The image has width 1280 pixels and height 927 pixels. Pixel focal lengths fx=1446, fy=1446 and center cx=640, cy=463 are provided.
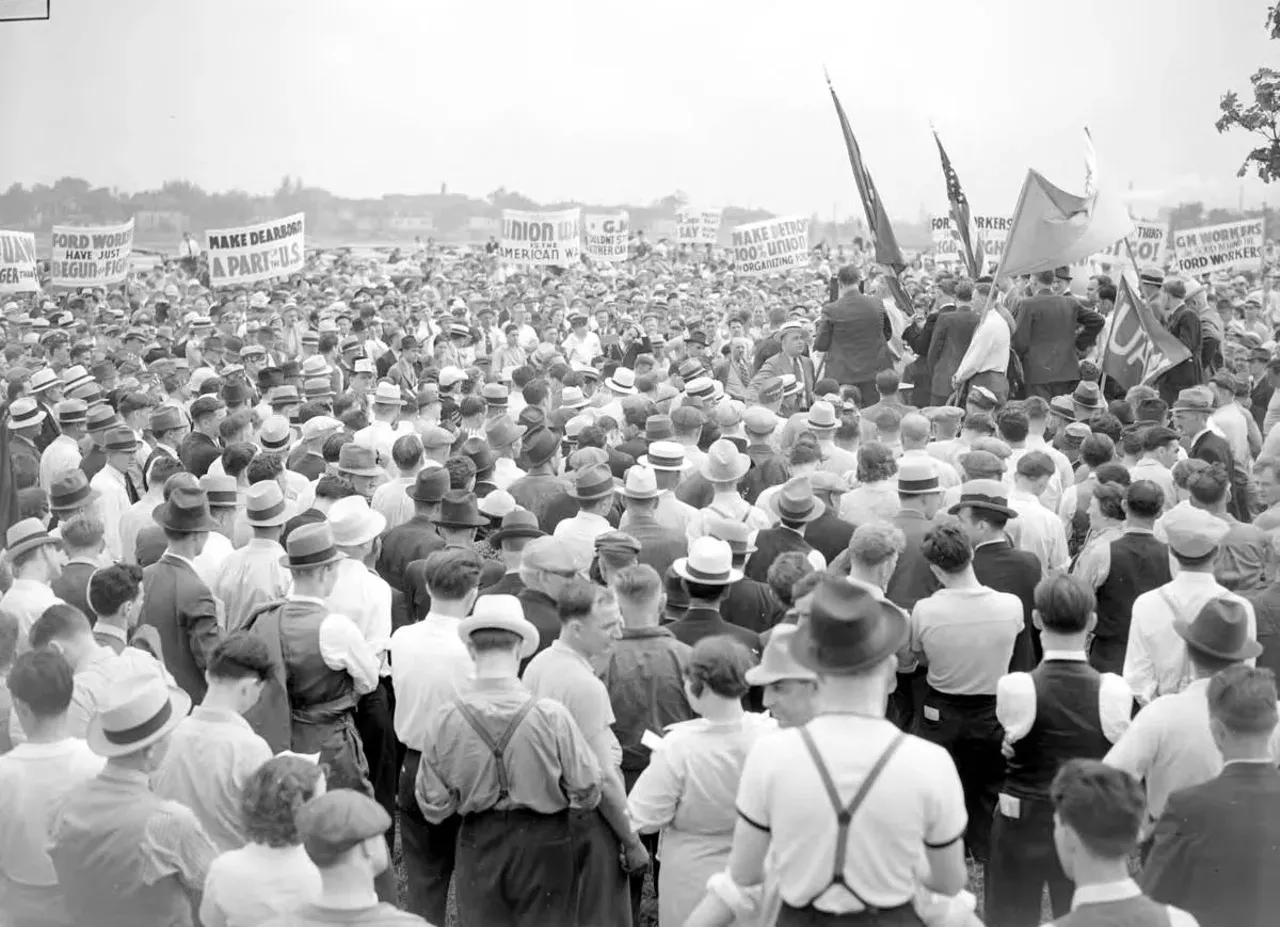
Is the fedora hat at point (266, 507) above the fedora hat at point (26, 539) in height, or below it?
above

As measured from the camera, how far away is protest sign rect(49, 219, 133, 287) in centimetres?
2123

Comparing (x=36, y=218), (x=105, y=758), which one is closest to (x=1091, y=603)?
(x=105, y=758)

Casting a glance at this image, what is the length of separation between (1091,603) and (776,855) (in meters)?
2.39

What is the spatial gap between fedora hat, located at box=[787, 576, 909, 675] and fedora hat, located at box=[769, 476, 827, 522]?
3.86m

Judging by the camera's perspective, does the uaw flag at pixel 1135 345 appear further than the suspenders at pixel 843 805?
Yes

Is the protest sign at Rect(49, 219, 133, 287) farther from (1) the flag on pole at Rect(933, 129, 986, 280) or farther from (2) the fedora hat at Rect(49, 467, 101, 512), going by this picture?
A: (2) the fedora hat at Rect(49, 467, 101, 512)

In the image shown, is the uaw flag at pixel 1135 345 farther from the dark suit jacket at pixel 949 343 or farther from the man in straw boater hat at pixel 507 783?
the man in straw boater hat at pixel 507 783

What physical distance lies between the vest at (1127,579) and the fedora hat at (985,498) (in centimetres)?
59

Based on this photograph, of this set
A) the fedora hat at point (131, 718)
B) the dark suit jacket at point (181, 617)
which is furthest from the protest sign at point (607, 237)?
the fedora hat at point (131, 718)

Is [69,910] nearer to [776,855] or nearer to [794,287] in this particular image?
[776,855]

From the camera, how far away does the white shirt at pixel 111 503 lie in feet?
31.3

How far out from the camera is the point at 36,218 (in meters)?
27.1

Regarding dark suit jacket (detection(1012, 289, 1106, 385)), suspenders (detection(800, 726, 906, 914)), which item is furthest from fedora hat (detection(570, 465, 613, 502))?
dark suit jacket (detection(1012, 289, 1106, 385))

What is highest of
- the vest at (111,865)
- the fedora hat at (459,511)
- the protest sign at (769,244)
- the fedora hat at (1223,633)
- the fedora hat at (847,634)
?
the protest sign at (769,244)
